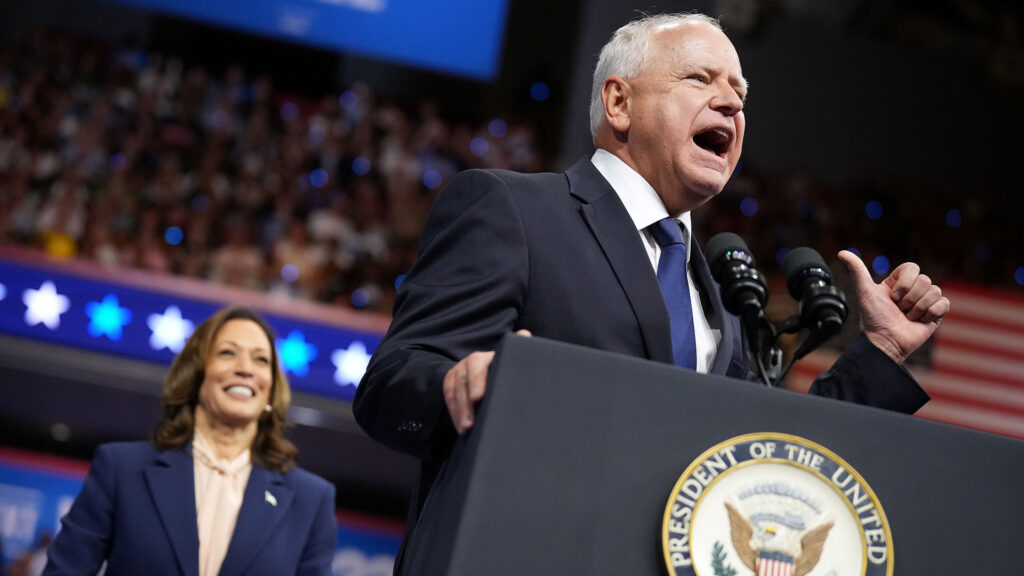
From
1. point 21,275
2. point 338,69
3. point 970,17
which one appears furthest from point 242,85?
point 970,17

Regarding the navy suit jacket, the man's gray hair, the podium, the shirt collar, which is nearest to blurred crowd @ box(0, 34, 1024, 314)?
the man's gray hair

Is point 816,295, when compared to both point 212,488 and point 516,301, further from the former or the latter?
point 212,488

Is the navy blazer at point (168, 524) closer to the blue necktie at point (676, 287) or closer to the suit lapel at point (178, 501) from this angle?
the suit lapel at point (178, 501)

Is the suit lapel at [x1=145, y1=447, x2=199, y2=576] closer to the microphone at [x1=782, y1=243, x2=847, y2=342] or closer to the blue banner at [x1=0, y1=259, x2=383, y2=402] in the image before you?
the microphone at [x1=782, y1=243, x2=847, y2=342]

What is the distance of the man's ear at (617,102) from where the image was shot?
146cm

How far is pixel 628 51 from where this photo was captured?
1510mm

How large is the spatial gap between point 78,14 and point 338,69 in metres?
2.14

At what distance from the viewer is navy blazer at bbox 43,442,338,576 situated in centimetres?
226

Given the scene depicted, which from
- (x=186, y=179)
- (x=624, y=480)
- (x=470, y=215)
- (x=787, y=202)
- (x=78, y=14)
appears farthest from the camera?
(x=78, y=14)

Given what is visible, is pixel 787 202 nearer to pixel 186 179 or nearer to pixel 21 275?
pixel 186 179

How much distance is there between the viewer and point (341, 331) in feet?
17.2

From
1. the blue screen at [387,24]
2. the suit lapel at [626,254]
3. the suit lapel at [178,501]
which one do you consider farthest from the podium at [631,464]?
the blue screen at [387,24]

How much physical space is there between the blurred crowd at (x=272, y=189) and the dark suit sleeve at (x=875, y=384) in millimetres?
4483

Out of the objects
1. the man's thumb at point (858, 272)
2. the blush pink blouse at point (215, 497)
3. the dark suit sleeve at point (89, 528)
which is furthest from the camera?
the blush pink blouse at point (215, 497)
